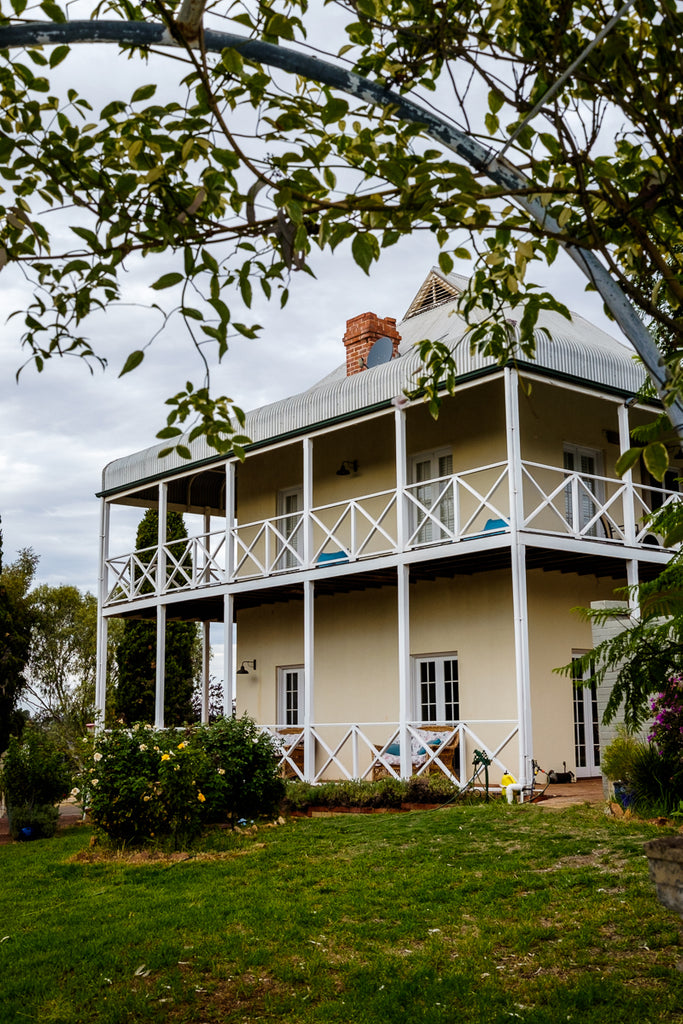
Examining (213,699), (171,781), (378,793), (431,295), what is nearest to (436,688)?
(378,793)

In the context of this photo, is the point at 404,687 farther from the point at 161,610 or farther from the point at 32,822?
the point at 161,610

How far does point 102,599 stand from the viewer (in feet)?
65.1

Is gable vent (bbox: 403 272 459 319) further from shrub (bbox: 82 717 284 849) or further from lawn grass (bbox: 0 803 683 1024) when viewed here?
lawn grass (bbox: 0 803 683 1024)

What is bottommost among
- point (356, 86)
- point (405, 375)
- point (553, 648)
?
point (553, 648)

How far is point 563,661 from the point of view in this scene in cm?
1494

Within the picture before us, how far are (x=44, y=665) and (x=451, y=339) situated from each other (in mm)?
20165

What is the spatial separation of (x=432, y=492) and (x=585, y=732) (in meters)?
4.14

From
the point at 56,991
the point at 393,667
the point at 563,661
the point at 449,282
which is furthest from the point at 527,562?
the point at 56,991

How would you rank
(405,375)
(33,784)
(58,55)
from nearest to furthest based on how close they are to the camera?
(58,55) → (33,784) → (405,375)

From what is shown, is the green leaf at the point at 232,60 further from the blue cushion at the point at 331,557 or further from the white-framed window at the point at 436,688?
the white-framed window at the point at 436,688

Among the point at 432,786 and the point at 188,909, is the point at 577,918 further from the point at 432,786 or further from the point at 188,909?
the point at 432,786

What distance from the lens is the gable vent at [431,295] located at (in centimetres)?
1953

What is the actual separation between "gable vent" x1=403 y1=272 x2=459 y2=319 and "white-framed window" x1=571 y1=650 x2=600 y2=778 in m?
7.46

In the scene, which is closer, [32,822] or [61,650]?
[32,822]
